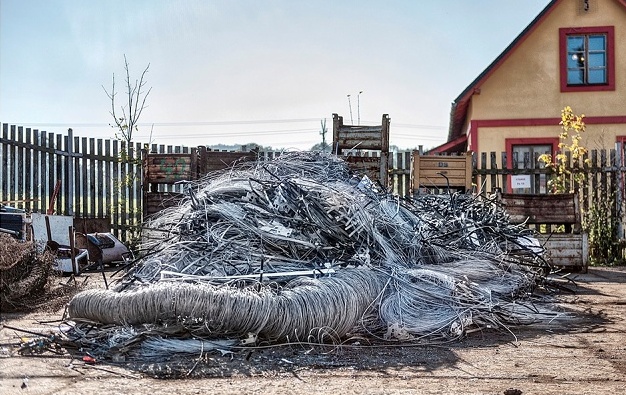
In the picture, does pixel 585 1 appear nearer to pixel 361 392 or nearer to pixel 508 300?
pixel 508 300

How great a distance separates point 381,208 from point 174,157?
5.25 meters

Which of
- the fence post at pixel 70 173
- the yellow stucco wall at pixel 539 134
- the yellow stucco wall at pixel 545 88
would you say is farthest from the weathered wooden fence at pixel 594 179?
the fence post at pixel 70 173

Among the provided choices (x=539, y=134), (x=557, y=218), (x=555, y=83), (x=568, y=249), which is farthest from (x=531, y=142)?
(x=568, y=249)

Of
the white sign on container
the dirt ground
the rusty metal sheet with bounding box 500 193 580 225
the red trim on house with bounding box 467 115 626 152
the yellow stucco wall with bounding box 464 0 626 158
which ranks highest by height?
the yellow stucco wall with bounding box 464 0 626 158

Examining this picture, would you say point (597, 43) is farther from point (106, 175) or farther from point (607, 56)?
point (106, 175)

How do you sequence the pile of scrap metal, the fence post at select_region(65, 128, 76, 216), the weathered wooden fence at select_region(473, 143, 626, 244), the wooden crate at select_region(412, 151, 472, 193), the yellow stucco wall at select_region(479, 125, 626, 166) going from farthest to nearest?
the yellow stucco wall at select_region(479, 125, 626, 166) → the weathered wooden fence at select_region(473, 143, 626, 244) → the fence post at select_region(65, 128, 76, 216) → the wooden crate at select_region(412, 151, 472, 193) → the pile of scrap metal

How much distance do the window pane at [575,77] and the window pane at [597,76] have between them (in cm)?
22

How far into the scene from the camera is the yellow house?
61.2 feet

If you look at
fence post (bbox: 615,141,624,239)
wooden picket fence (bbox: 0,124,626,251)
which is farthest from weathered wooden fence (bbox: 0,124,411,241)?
fence post (bbox: 615,141,624,239)

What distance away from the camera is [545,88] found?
18781mm

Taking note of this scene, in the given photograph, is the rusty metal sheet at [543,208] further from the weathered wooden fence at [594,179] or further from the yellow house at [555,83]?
the yellow house at [555,83]

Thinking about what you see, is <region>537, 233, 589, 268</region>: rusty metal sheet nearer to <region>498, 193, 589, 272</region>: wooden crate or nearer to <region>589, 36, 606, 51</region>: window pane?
<region>498, 193, 589, 272</region>: wooden crate

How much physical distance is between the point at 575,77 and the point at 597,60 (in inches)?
29.8

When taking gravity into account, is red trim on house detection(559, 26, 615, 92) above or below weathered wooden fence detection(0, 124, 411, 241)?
above
